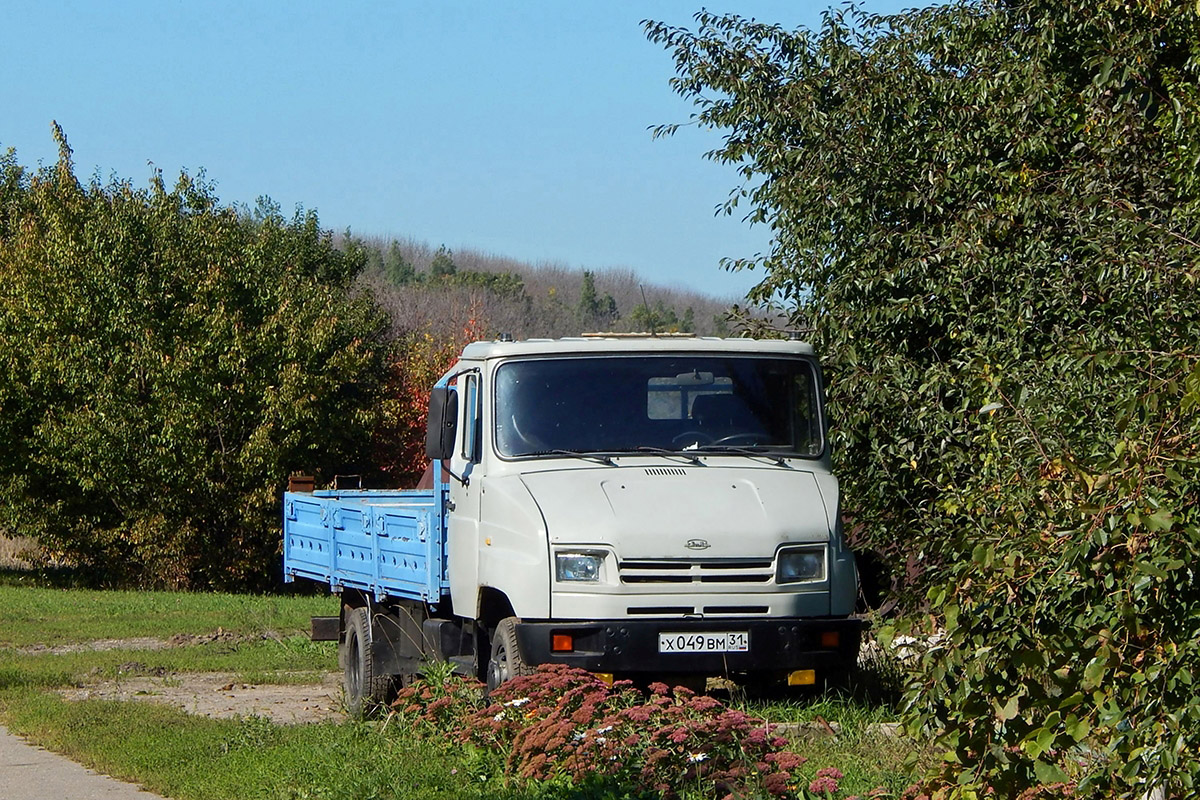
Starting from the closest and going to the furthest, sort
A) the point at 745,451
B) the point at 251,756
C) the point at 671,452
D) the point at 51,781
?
1. the point at 51,781
2. the point at 251,756
3. the point at 671,452
4. the point at 745,451

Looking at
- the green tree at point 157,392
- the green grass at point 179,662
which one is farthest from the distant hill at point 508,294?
the green grass at point 179,662

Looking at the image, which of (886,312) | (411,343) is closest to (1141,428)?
(886,312)

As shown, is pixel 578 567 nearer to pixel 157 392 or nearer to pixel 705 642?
pixel 705 642

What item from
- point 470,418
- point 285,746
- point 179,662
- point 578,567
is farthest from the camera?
point 179,662

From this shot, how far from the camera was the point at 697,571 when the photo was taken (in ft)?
28.6

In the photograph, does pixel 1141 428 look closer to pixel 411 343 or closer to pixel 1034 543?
pixel 1034 543

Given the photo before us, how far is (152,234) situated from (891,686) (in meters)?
24.6

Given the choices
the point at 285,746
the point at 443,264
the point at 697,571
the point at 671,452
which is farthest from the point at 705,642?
the point at 443,264

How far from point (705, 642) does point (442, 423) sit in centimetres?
234

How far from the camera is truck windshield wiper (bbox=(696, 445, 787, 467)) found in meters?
9.54

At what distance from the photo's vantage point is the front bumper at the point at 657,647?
8.59 meters

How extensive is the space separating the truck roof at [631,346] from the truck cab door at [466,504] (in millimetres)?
284

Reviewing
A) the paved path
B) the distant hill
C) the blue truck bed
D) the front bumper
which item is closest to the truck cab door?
the blue truck bed

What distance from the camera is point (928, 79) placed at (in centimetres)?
1213
